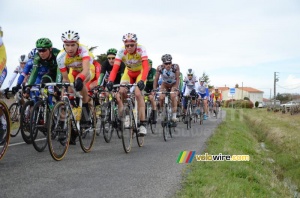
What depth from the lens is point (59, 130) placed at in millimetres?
6195

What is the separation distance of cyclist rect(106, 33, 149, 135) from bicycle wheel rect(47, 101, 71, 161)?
5.27 feet

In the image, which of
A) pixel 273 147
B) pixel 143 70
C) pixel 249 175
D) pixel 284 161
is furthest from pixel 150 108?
pixel 273 147

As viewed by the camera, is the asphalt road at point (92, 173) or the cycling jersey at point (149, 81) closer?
the asphalt road at point (92, 173)

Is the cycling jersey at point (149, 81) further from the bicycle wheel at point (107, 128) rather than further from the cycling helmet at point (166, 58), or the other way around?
the bicycle wheel at point (107, 128)

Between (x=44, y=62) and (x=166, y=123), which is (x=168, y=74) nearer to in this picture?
(x=166, y=123)

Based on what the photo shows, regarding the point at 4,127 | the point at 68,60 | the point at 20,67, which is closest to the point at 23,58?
the point at 20,67

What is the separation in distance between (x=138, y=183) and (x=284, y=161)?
10.4 meters

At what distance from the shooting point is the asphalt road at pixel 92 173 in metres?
4.56

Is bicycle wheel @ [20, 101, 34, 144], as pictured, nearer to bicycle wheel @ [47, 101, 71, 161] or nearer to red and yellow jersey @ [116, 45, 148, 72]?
bicycle wheel @ [47, 101, 71, 161]

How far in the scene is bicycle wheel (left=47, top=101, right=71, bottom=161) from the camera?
6.00 metres

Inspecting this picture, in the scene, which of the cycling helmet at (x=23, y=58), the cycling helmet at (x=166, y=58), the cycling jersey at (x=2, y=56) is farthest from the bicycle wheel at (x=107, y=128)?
the cycling helmet at (x=23, y=58)

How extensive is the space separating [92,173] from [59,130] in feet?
3.73

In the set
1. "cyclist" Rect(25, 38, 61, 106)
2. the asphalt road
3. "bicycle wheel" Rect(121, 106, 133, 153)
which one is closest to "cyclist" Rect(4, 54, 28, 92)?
"cyclist" Rect(25, 38, 61, 106)

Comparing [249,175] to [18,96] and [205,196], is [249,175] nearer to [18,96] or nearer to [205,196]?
[205,196]
